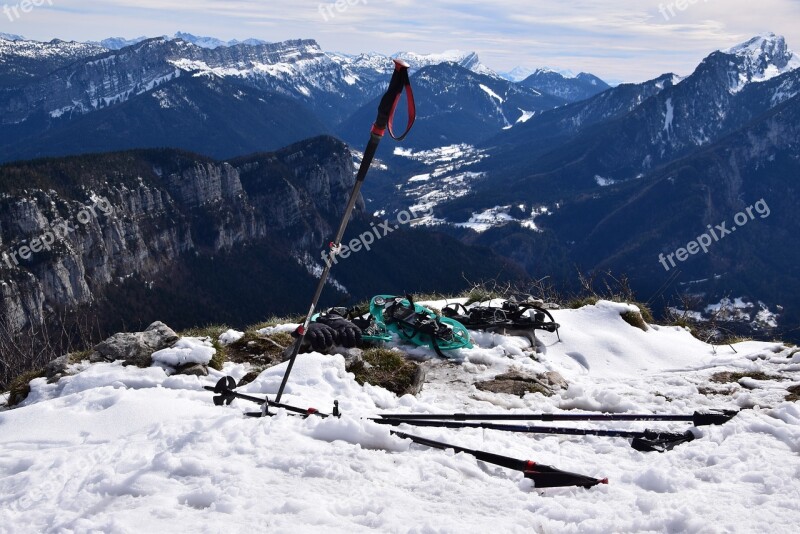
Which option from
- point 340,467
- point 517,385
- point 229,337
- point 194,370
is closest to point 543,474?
point 340,467

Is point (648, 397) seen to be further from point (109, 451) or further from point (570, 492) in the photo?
point (109, 451)

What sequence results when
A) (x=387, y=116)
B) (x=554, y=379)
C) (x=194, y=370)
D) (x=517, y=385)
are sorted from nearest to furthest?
1. (x=387, y=116)
2. (x=194, y=370)
3. (x=517, y=385)
4. (x=554, y=379)

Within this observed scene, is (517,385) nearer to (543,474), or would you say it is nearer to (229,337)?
(543,474)

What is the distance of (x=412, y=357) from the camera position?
11141 millimetres

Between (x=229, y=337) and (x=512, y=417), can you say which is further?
(x=229, y=337)

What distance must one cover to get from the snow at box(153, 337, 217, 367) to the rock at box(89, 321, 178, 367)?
0.27 m

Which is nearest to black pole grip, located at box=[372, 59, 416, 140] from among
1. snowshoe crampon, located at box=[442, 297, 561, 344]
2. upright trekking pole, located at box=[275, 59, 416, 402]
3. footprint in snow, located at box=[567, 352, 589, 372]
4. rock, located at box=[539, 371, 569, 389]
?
upright trekking pole, located at box=[275, 59, 416, 402]

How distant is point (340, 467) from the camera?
5.73m

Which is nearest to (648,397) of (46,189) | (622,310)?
(622,310)

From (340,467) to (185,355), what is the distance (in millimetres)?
4796

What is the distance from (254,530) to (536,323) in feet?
29.8

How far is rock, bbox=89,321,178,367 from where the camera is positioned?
9617 millimetres

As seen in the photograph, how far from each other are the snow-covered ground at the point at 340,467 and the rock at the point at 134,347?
68cm

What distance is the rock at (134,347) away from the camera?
9617mm
